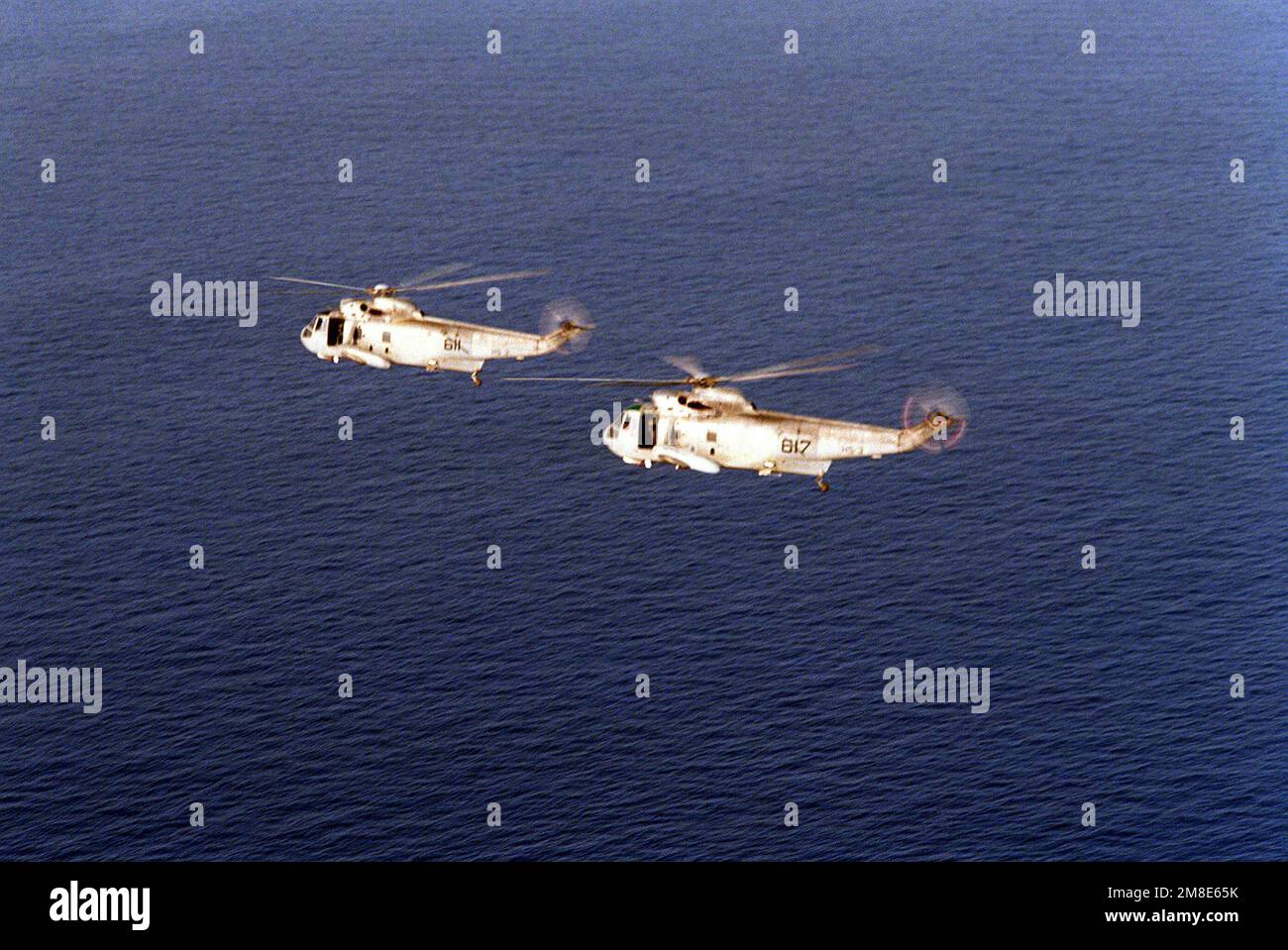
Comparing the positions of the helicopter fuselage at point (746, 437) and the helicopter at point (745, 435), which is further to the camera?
the helicopter fuselage at point (746, 437)

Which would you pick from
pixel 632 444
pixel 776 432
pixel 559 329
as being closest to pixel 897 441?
pixel 776 432

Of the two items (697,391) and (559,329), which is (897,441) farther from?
(559,329)

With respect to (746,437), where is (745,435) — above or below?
above

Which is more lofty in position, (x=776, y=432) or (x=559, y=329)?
(x=559, y=329)

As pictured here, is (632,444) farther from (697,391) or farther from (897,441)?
(897,441)

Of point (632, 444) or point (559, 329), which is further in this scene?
point (559, 329)

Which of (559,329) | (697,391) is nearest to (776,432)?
(697,391)

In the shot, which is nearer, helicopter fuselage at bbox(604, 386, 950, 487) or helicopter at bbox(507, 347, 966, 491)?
helicopter at bbox(507, 347, 966, 491)
